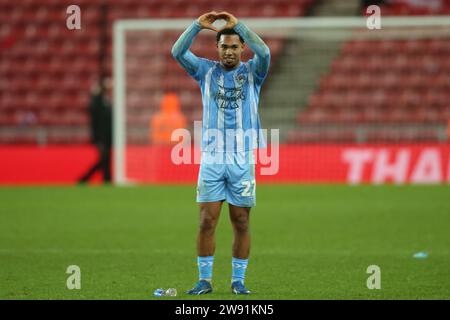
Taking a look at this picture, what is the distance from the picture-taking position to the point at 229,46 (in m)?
7.54

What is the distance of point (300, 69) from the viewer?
20688 millimetres

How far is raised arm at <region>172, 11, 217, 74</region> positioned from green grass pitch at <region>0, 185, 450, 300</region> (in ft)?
5.64

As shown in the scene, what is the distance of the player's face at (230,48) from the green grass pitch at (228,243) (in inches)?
68.4

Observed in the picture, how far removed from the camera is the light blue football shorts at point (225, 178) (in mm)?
7617

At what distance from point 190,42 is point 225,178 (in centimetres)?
106

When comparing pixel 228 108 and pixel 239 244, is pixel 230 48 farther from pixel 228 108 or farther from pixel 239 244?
pixel 239 244

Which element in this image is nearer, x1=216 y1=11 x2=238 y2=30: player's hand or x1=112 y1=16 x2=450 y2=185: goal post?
x1=216 y1=11 x2=238 y2=30: player's hand

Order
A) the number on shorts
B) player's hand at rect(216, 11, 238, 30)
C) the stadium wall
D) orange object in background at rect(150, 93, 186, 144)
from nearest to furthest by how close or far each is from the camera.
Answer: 1. player's hand at rect(216, 11, 238, 30)
2. the number on shorts
3. the stadium wall
4. orange object in background at rect(150, 93, 186, 144)

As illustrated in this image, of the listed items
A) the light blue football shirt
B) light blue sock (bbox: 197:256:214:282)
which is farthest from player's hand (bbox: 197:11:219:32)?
light blue sock (bbox: 197:256:214:282)

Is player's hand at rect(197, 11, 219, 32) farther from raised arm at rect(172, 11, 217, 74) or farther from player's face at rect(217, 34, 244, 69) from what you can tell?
player's face at rect(217, 34, 244, 69)

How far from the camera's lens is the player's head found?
7.52 meters

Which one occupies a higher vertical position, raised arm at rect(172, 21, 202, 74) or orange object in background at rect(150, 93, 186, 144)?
raised arm at rect(172, 21, 202, 74)
